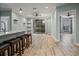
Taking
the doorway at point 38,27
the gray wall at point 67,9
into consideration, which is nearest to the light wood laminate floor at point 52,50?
the gray wall at point 67,9

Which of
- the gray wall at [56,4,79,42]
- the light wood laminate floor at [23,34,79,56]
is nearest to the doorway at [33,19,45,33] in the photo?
the gray wall at [56,4,79,42]

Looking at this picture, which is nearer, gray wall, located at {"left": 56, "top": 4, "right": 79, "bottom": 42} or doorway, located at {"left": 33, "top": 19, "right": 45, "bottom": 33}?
gray wall, located at {"left": 56, "top": 4, "right": 79, "bottom": 42}

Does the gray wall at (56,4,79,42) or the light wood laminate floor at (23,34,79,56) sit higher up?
the gray wall at (56,4,79,42)

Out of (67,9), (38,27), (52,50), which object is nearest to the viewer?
(52,50)

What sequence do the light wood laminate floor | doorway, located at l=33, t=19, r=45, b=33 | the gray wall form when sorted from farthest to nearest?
1. doorway, located at l=33, t=19, r=45, b=33
2. the gray wall
3. the light wood laminate floor

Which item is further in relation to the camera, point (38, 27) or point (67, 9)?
point (38, 27)

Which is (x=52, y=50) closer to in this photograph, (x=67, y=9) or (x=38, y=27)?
(x=67, y=9)

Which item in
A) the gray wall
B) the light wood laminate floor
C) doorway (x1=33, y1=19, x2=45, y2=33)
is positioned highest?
the gray wall

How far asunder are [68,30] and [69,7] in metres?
7.84

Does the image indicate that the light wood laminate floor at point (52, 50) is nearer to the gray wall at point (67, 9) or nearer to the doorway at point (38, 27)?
the gray wall at point (67, 9)

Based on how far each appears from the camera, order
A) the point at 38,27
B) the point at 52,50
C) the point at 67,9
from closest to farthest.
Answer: the point at 52,50, the point at 67,9, the point at 38,27

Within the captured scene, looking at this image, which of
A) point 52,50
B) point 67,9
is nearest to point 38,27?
point 67,9

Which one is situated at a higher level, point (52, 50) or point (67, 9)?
point (67, 9)

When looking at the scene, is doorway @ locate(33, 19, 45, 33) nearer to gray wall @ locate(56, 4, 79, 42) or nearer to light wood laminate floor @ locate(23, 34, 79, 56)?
gray wall @ locate(56, 4, 79, 42)
